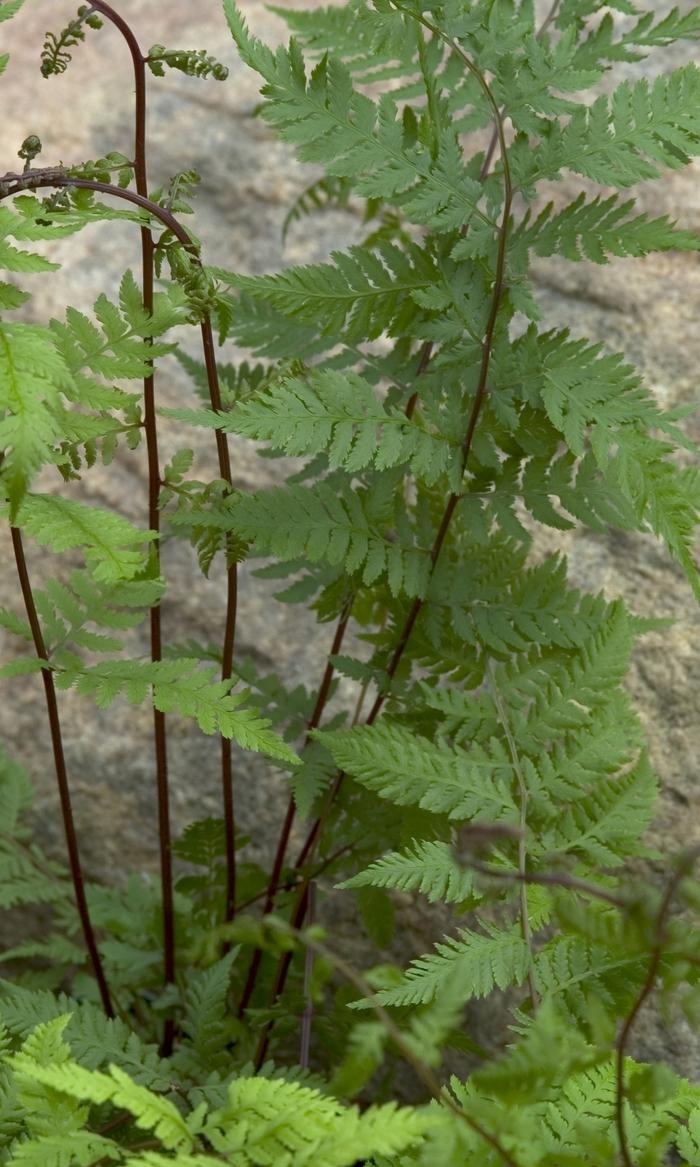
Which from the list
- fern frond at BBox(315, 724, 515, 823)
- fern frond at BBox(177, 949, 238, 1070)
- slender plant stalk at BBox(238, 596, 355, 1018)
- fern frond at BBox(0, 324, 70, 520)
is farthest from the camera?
slender plant stalk at BBox(238, 596, 355, 1018)

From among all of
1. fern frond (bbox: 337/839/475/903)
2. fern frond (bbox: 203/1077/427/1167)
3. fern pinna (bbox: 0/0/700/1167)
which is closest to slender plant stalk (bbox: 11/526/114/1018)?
fern pinna (bbox: 0/0/700/1167)

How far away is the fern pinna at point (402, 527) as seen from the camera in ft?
4.94

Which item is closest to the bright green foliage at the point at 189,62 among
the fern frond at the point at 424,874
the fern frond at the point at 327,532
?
the fern frond at the point at 327,532

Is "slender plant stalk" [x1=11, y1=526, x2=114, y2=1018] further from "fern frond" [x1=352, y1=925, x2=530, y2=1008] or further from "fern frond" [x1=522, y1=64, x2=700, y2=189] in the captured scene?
"fern frond" [x1=522, y1=64, x2=700, y2=189]

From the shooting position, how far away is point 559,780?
1.80 meters

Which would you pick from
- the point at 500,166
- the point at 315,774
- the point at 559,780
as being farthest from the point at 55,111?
the point at 559,780

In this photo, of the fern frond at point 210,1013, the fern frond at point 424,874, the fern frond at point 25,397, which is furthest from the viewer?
the fern frond at point 210,1013

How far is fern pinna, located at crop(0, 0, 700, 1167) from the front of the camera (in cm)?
150

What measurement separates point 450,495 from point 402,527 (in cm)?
11

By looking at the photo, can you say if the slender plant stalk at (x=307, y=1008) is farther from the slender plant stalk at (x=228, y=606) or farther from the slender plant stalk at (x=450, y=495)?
the slender plant stalk at (x=228, y=606)

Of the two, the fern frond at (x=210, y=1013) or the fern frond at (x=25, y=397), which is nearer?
the fern frond at (x=25, y=397)

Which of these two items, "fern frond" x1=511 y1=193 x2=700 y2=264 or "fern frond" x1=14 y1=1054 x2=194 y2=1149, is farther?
"fern frond" x1=511 y1=193 x2=700 y2=264

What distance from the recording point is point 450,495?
6.27 feet

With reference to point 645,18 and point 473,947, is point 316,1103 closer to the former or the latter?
point 473,947
